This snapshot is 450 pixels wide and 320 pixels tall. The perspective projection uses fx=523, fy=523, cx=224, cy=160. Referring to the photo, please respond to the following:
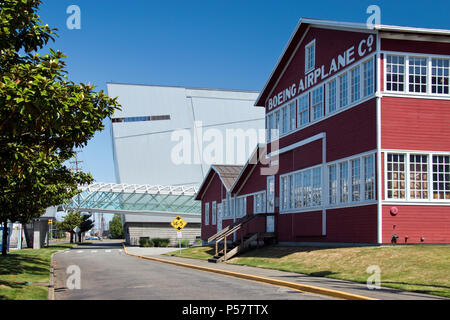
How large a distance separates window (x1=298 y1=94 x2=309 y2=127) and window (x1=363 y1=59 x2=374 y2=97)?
5744mm

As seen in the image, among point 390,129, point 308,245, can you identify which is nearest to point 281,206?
point 308,245

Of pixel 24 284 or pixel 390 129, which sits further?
pixel 390 129

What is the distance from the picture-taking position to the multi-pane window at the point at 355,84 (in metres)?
22.5

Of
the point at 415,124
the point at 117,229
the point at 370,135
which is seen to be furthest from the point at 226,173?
the point at 117,229

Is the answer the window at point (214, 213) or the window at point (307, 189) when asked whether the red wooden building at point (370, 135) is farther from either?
the window at point (214, 213)

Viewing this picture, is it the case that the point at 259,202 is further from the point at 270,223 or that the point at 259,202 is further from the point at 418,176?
the point at 418,176

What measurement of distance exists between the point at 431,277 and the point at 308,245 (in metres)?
12.0

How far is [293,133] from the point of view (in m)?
29.0

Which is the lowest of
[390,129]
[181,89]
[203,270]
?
[203,270]

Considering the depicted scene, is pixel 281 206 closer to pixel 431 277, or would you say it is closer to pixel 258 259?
pixel 258 259

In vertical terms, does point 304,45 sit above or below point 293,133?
above

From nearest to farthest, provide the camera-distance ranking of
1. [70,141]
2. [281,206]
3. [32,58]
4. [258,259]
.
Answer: [70,141], [32,58], [258,259], [281,206]

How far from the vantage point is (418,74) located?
2111cm

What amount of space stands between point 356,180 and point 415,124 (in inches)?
Result: 133
